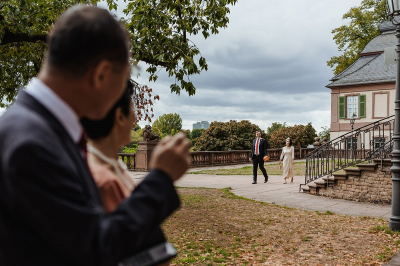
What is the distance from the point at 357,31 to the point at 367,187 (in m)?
33.5

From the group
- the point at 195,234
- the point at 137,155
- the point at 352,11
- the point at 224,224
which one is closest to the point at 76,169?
the point at 195,234

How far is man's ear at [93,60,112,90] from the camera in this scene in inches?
45.5

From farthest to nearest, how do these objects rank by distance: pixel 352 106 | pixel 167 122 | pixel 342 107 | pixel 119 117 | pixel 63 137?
1. pixel 167 122
2. pixel 342 107
3. pixel 352 106
4. pixel 119 117
5. pixel 63 137

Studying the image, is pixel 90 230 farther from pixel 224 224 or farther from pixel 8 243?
pixel 224 224

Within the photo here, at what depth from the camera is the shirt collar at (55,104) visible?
1124 mm

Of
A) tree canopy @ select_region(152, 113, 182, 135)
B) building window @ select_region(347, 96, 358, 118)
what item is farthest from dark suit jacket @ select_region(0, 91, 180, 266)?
tree canopy @ select_region(152, 113, 182, 135)

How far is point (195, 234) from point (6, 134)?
22.1 ft

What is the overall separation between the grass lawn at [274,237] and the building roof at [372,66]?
1168 inches

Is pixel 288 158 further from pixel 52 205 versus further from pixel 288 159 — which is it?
pixel 52 205

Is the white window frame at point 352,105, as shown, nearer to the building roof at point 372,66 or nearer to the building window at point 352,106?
the building window at point 352,106

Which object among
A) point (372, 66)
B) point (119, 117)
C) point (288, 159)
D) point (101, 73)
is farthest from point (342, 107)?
point (101, 73)

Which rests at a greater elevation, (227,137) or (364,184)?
(227,137)

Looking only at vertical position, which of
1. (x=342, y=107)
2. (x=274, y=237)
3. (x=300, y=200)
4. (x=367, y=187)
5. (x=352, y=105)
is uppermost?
(x=352, y=105)

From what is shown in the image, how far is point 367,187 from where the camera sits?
11547 millimetres
